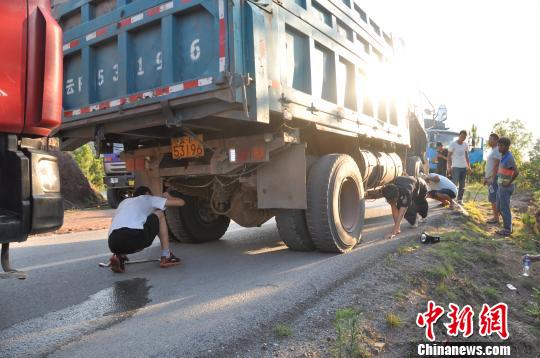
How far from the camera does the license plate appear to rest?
14.6 feet

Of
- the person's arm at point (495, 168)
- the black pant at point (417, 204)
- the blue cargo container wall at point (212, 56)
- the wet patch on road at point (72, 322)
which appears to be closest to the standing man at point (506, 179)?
the person's arm at point (495, 168)

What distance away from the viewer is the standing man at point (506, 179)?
643 cm

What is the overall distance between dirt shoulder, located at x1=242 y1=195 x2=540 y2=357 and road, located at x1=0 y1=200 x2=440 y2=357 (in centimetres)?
22

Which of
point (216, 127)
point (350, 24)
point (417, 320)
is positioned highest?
point (350, 24)

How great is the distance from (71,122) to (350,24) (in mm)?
3750

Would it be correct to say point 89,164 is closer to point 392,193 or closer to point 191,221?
point 191,221

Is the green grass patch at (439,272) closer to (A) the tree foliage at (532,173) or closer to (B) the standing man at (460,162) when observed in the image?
(B) the standing man at (460,162)

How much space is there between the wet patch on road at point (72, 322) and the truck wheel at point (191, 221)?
80.9 inches

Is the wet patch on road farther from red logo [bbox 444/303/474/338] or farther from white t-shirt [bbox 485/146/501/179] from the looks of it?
white t-shirt [bbox 485/146/501/179]

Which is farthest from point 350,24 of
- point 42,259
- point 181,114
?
point 42,259

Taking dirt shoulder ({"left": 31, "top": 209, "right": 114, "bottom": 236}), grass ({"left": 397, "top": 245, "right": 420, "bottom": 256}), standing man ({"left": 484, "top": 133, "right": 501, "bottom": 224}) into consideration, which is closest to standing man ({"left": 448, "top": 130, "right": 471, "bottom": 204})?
standing man ({"left": 484, "top": 133, "right": 501, "bottom": 224})

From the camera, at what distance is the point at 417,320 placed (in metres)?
2.90

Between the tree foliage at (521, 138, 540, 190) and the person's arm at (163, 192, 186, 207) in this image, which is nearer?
the person's arm at (163, 192, 186, 207)

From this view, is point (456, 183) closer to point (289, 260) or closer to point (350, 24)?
point (350, 24)
